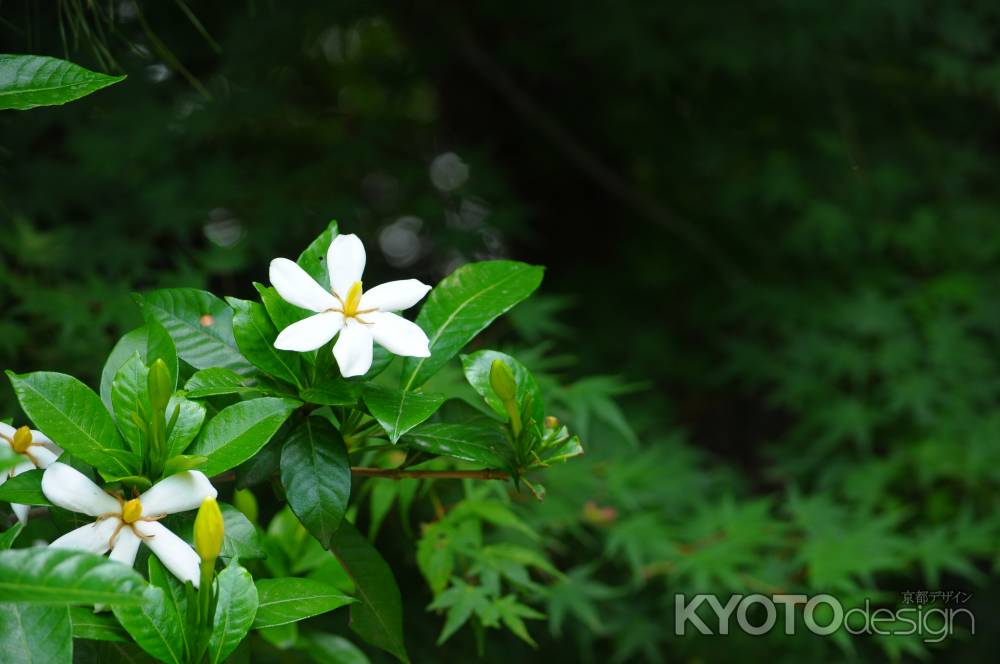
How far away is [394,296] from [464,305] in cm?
8

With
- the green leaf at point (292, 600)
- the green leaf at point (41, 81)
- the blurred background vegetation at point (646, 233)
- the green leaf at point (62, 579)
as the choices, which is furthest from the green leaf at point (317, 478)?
the blurred background vegetation at point (646, 233)

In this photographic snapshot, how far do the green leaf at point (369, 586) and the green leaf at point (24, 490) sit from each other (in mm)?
216

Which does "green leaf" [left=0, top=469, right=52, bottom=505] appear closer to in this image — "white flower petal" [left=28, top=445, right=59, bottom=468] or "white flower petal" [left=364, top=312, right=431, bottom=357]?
"white flower petal" [left=28, top=445, right=59, bottom=468]

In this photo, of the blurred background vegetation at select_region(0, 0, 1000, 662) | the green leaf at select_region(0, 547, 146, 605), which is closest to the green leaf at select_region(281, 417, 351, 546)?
the green leaf at select_region(0, 547, 146, 605)

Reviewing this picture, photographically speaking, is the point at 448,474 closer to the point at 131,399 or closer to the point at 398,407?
the point at 398,407

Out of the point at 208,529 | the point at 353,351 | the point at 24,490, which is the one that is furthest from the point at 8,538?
the point at 353,351

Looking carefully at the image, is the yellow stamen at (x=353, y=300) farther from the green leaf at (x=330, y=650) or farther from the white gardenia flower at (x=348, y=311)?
the green leaf at (x=330, y=650)

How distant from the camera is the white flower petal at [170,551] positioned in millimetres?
522

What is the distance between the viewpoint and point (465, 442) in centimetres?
61

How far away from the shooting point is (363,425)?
2.16 ft

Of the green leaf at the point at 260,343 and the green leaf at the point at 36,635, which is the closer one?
the green leaf at the point at 36,635

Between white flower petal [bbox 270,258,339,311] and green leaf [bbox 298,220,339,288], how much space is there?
1.7 inches

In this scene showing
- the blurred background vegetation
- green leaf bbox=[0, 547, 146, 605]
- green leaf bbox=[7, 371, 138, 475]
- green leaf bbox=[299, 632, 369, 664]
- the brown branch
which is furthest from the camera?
the blurred background vegetation

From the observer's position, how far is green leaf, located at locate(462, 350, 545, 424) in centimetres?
62
